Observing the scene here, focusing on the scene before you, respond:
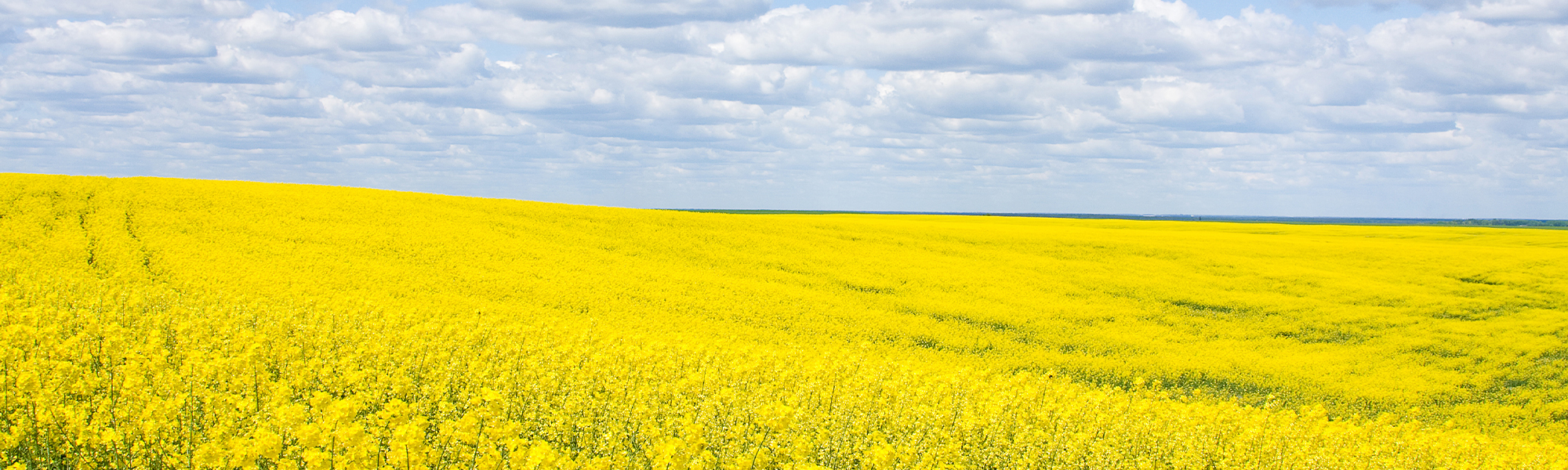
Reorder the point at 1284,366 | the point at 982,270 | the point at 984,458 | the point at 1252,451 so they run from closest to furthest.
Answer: the point at 984,458
the point at 1252,451
the point at 1284,366
the point at 982,270

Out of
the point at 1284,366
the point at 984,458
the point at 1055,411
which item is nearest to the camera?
the point at 984,458

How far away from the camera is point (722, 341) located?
16.2 meters

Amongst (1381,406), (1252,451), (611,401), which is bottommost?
(1381,406)

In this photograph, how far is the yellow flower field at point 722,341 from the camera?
6.33 metres

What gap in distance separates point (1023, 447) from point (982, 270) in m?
16.8

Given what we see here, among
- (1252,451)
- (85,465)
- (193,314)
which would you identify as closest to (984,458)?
(1252,451)

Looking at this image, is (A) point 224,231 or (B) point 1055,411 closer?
(B) point 1055,411

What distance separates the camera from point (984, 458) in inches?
314

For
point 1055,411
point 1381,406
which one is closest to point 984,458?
point 1055,411

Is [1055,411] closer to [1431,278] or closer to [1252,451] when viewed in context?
[1252,451]

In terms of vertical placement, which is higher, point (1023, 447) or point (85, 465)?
point (85, 465)

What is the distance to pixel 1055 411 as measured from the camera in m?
10.1

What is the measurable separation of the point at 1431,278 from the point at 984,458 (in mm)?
23696

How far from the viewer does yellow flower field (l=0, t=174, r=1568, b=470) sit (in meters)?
6.33
